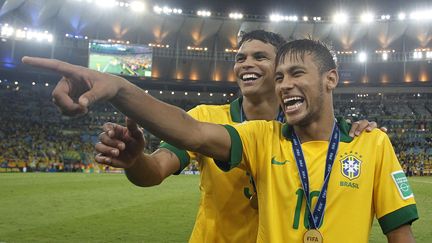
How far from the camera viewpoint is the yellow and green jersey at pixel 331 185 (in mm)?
2441

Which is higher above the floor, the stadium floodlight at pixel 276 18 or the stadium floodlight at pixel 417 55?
the stadium floodlight at pixel 276 18

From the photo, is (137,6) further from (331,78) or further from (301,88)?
(301,88)

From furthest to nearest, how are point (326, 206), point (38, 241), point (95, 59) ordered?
point (95, 59) → point (38, 241) → point (326, 206)

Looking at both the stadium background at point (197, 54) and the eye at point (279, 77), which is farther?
the stadium background at point (197, 54)

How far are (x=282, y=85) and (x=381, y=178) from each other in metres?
0.78

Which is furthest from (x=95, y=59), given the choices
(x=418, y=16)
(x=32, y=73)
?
(x=418, y=16)

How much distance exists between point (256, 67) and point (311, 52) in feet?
2.68

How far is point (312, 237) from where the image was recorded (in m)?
2.39

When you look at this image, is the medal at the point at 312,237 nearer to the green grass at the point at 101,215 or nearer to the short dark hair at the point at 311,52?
the short dark hair at the point at 311,52

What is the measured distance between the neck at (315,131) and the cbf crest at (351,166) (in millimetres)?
182

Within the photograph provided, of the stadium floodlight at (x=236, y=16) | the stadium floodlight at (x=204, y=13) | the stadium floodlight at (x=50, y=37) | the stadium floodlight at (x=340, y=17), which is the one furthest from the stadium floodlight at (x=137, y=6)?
the stadium floodlight at (x=340, y=17)

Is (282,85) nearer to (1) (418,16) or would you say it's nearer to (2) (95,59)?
(2) (95,59)

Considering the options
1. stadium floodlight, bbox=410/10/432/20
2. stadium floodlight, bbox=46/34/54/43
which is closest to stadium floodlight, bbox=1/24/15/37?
stadium floodlight, bbox=46/34/54/43

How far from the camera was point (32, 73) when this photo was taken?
4819 centimetres
